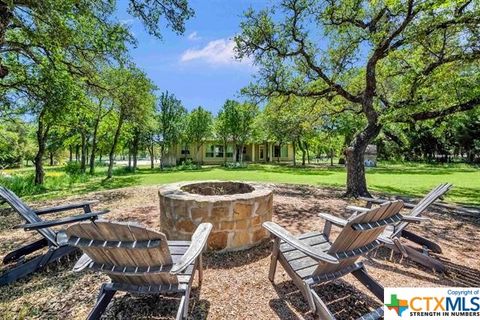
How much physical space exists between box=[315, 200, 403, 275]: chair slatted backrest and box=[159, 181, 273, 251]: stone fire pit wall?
1796 millimetres

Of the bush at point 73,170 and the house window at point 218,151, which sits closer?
the bush at point 73,170

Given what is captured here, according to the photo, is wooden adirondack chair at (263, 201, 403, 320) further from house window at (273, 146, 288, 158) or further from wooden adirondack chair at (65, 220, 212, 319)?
house window at (273, 146, 288, 158)

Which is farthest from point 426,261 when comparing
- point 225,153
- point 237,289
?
point 225,153

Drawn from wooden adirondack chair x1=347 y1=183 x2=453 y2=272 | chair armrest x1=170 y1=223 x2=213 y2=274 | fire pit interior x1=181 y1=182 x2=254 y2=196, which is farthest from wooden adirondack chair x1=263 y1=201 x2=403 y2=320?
fire pit interior x1=181 y1=182 x2=254 y2=196

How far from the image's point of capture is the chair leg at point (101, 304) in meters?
2.34

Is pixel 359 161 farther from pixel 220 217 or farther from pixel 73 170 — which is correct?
pixel 73 170

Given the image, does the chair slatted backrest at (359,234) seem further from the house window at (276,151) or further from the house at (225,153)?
the house window at (276,151)

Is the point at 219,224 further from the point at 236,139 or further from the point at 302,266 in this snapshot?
the point at 236,139

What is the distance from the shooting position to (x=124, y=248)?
2.03 m

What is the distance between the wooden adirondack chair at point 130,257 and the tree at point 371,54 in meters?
7.14

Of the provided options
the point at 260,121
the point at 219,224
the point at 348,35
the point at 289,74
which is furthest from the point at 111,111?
the point at 219,224

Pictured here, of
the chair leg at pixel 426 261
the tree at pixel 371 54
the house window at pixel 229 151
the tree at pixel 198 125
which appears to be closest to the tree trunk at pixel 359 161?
the tree at pixel 371 54

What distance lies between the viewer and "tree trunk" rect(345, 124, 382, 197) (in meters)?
8.97

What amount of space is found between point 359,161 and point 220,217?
669 cm
